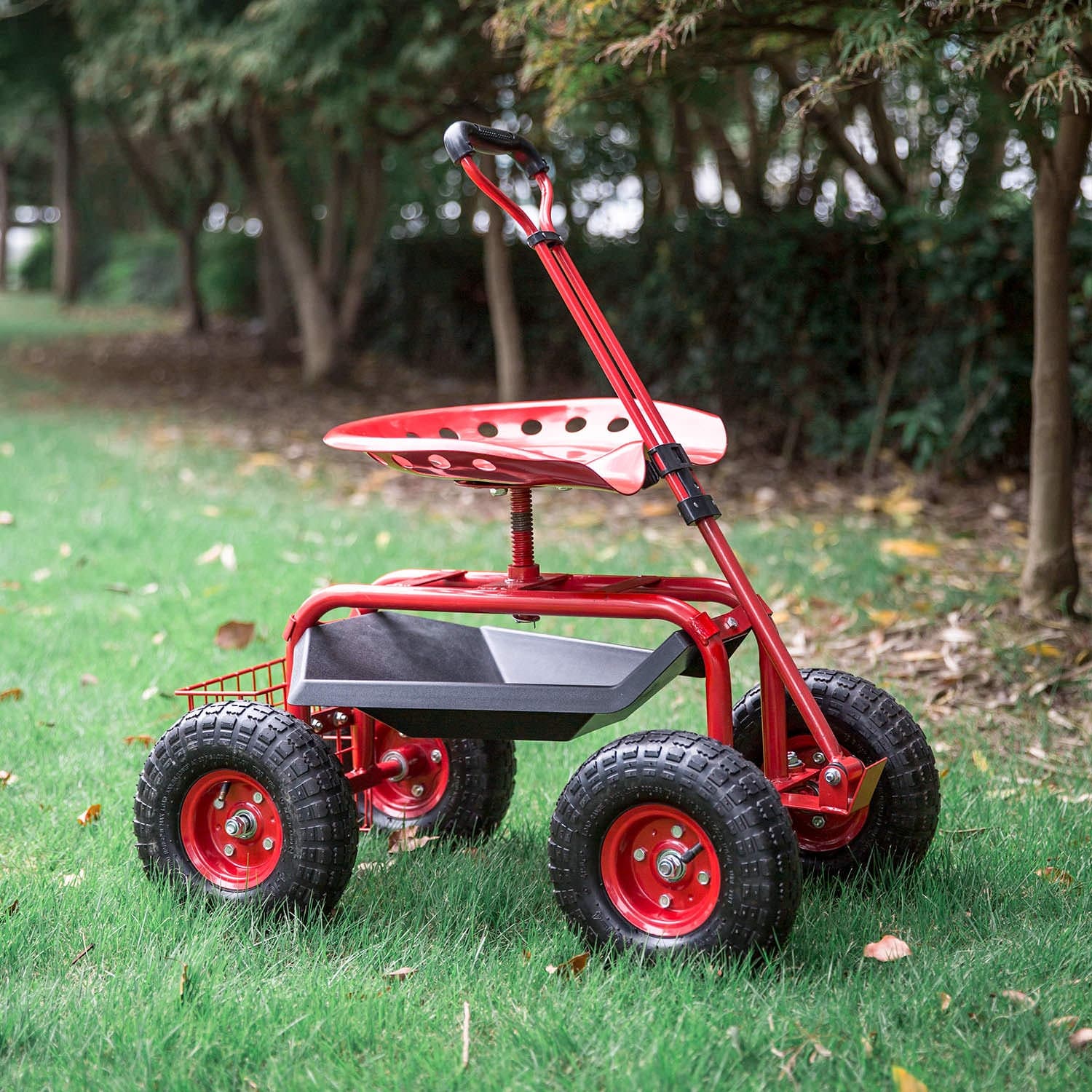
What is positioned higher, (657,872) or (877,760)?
(877,760)

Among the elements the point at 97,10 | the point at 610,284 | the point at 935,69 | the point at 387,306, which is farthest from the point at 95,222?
the point at 935,69

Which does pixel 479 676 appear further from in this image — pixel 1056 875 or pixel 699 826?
pixel 1056 875

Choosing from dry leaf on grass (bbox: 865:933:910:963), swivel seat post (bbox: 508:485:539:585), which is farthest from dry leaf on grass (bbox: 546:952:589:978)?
swivel seat post (bbox: 508:485:539:585)

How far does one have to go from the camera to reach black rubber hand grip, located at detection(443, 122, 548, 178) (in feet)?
9.14

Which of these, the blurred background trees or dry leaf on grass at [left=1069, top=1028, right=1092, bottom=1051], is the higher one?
the blurred background trees

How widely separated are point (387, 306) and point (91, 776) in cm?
1135

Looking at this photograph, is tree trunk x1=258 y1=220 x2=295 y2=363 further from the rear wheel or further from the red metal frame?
the red metal frame

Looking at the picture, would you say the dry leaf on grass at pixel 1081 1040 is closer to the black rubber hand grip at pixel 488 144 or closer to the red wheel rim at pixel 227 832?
the red wheel rim at pixel 227 832

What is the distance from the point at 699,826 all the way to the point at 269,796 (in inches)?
38.4

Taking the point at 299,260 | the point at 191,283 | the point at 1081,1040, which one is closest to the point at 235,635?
the point at 1081,1040

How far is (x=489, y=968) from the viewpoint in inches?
100

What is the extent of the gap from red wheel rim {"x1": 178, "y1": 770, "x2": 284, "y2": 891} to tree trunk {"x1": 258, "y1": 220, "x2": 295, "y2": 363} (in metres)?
11.9

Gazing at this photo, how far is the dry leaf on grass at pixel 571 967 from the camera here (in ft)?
8.22

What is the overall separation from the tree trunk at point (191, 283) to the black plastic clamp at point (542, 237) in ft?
54.2
